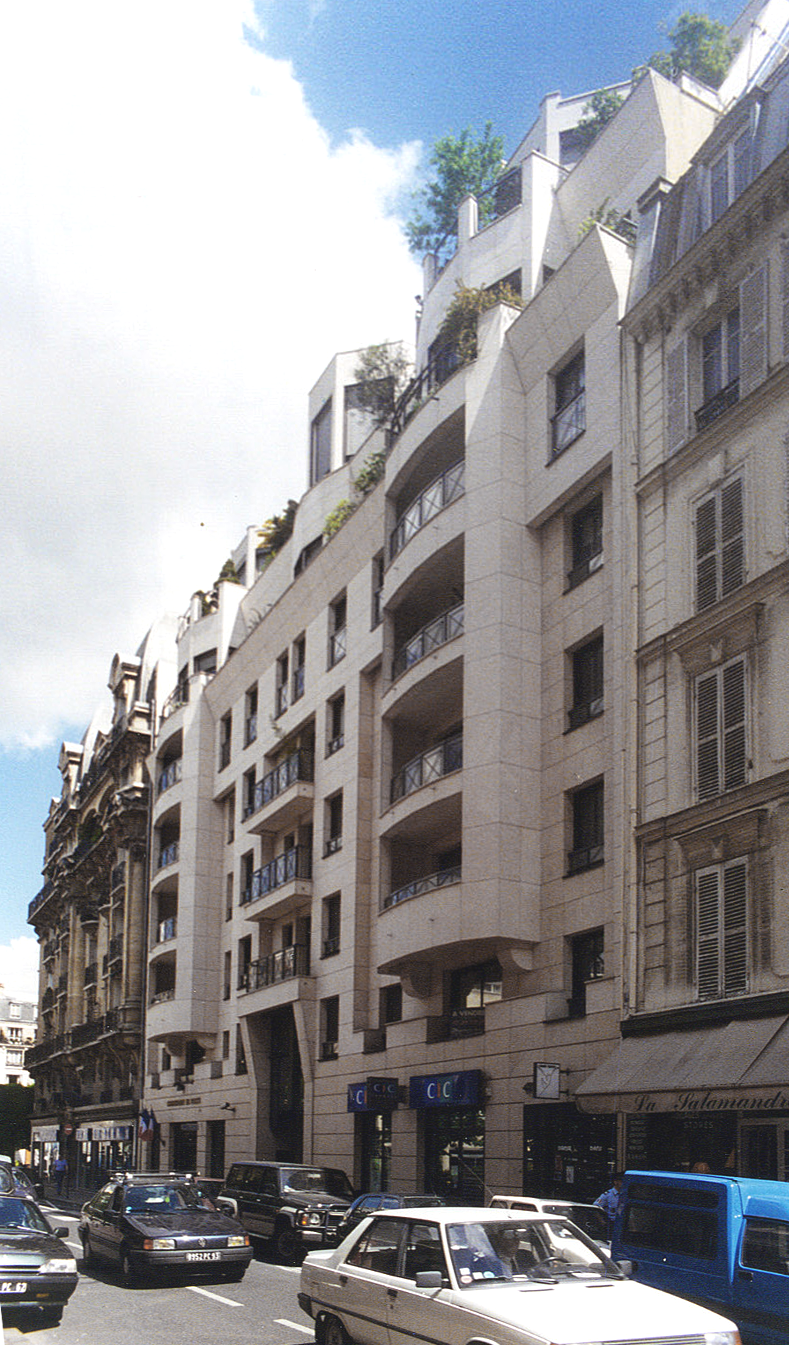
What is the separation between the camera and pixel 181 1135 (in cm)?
4972

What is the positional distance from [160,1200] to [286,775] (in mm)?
20350

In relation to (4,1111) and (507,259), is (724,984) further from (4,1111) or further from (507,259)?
(4,1111)

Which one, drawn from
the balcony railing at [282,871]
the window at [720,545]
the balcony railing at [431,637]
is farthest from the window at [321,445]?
the window at [720,545]

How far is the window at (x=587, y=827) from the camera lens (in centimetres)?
2486

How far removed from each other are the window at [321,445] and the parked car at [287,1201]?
1091 inches

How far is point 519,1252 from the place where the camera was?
10.9 m

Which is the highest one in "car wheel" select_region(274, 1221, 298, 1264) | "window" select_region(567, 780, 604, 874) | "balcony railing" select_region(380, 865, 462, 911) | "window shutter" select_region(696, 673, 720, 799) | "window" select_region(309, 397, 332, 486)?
"window" select_region(309, 397, 332, 486)

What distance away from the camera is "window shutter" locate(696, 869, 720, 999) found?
68.0 ft

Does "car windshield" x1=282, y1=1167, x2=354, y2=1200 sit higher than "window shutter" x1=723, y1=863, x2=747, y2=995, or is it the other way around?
"window shutter" x1=723, y1=863, x2=747, y2=995

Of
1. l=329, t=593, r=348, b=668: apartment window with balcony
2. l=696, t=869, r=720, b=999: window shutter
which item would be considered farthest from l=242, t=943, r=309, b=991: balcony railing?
l=696, t=869, r=720, b=999: window shutter

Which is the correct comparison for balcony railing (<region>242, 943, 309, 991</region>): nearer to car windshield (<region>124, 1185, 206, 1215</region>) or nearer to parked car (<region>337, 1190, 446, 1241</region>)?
car windshield (<region>124, 1185, 206, 1215</region>)

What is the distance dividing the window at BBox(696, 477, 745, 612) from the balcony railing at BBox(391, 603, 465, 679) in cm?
707

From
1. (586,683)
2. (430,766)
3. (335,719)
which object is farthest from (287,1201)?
(335,719)

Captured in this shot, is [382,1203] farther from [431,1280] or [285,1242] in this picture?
[285,1242]
